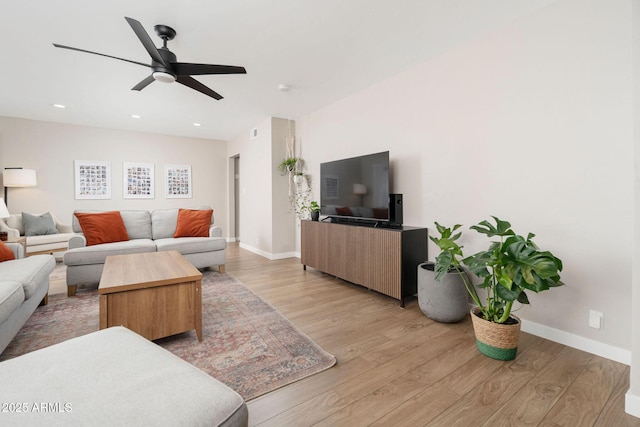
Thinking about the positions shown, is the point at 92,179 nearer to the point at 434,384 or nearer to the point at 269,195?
the point at 269,195

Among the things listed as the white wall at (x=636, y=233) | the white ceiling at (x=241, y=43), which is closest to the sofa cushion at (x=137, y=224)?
the white ceiling at (x=241, y=43)

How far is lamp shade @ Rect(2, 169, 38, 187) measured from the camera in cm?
444

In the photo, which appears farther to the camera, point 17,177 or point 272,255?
point 272,255

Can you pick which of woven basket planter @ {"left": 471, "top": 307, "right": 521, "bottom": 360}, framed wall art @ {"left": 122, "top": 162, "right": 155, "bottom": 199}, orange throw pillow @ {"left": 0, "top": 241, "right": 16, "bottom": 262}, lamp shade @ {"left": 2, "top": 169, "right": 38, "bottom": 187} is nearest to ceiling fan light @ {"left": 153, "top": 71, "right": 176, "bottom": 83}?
orange throw pillow @ {"left": 0, "top": 241, "right": 16, "bottom": 262}

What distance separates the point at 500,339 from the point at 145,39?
313 centimetres

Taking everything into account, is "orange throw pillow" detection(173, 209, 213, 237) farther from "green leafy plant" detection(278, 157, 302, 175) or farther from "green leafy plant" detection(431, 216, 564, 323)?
"green leafy plant" detection(431, 216, 564, 323)

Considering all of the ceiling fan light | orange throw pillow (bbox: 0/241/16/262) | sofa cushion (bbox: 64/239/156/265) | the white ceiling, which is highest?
the white ceiling

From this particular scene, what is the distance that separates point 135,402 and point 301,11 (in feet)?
8.21

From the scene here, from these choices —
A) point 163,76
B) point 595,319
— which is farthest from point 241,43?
point 595,319

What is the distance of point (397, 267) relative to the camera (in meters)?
2.64

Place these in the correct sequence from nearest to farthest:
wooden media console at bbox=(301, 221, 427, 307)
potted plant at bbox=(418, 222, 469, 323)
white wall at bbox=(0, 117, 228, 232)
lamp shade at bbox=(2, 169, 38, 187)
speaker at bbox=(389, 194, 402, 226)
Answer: potted plant at bbox=(418, 222, 469, 323) → wooden media console at bbox=(301, 221, 427, 307) → speaker at bbox=(389, 194, 402, 226) → lamp shade at bbox=(2, 169, 38, 187) → white wall at bbox=(0, 117, 228, 232)

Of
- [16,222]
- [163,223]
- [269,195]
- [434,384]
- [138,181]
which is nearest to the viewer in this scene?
[434,384]

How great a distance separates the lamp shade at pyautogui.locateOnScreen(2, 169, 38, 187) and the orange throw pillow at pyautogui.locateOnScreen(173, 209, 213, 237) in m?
2.72

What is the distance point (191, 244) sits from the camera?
3.70 meters
